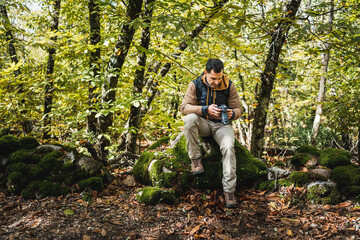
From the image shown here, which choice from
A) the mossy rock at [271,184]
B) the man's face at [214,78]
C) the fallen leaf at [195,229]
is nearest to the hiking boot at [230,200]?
the fallen leaf at [195,229]

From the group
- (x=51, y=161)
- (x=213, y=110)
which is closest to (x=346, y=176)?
(x=213, y=110)

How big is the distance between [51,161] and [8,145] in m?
0.91

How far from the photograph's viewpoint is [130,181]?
165 inches

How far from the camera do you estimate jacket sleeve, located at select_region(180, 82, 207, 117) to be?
3.49m

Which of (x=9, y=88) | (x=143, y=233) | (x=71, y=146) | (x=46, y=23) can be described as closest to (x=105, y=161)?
(x=71, y=146)

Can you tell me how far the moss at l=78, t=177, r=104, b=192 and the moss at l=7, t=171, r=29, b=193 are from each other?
2.70 ft

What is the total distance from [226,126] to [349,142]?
17.2 feet

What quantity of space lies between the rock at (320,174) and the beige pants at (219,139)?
1269 mm

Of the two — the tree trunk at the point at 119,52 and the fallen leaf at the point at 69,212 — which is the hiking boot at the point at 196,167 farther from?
the tree trunk at the point at 119,52

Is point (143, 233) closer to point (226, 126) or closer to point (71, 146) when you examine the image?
point (226, 126)

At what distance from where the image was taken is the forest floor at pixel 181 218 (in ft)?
8.63

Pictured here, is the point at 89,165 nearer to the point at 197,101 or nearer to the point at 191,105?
the point at 191,105

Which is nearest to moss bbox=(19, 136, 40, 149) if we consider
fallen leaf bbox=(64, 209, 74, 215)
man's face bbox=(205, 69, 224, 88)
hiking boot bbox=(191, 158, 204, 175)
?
fallen leaf bbox=(64, 209, 74, 215)

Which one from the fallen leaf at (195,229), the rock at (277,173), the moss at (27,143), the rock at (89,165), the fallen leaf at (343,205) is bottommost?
the fallen leaf at (195,229)
